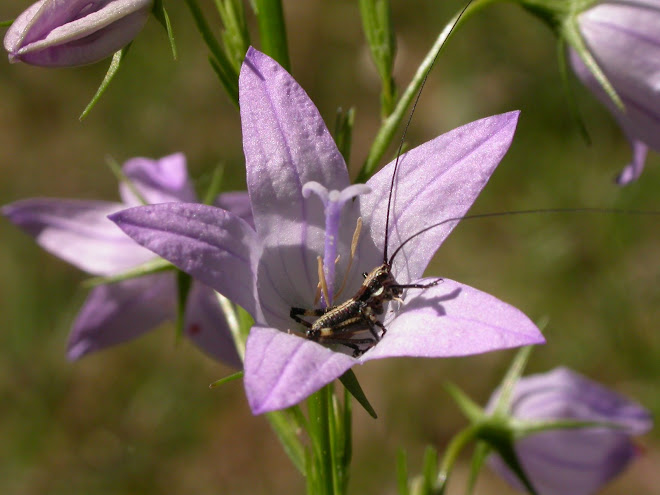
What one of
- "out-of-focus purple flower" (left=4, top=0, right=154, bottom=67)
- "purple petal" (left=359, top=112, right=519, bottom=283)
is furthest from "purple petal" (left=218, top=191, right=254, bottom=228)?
"out-of-focus purple flower" (left=4, top=0, right=154, bottom=67)

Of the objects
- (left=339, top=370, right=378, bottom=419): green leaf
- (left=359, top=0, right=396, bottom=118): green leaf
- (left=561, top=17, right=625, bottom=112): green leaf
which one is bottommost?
(left=339, top=370, right=378, bottom=419): green leaf

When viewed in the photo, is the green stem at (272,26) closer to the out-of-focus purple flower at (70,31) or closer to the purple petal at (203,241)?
the out-of-focus purple flower at (70,31)

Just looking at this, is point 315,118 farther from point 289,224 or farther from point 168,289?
point 168,289

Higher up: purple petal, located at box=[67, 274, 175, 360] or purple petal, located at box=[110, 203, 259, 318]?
purple petal, located at box=[110, 203, 259, 318]

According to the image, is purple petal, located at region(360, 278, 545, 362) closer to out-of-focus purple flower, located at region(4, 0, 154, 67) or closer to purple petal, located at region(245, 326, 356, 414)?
purple petal, located at region(245, 326, 356, 414)

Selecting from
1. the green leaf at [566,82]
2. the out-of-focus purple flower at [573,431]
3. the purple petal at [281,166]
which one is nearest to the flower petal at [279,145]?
the purple petal at [281,166]

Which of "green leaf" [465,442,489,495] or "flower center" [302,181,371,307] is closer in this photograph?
"flower center" [302,181,371,307]

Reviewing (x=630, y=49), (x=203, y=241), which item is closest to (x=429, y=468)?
(x=203, y=241)

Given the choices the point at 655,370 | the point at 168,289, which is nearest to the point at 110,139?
the point at 168,289
